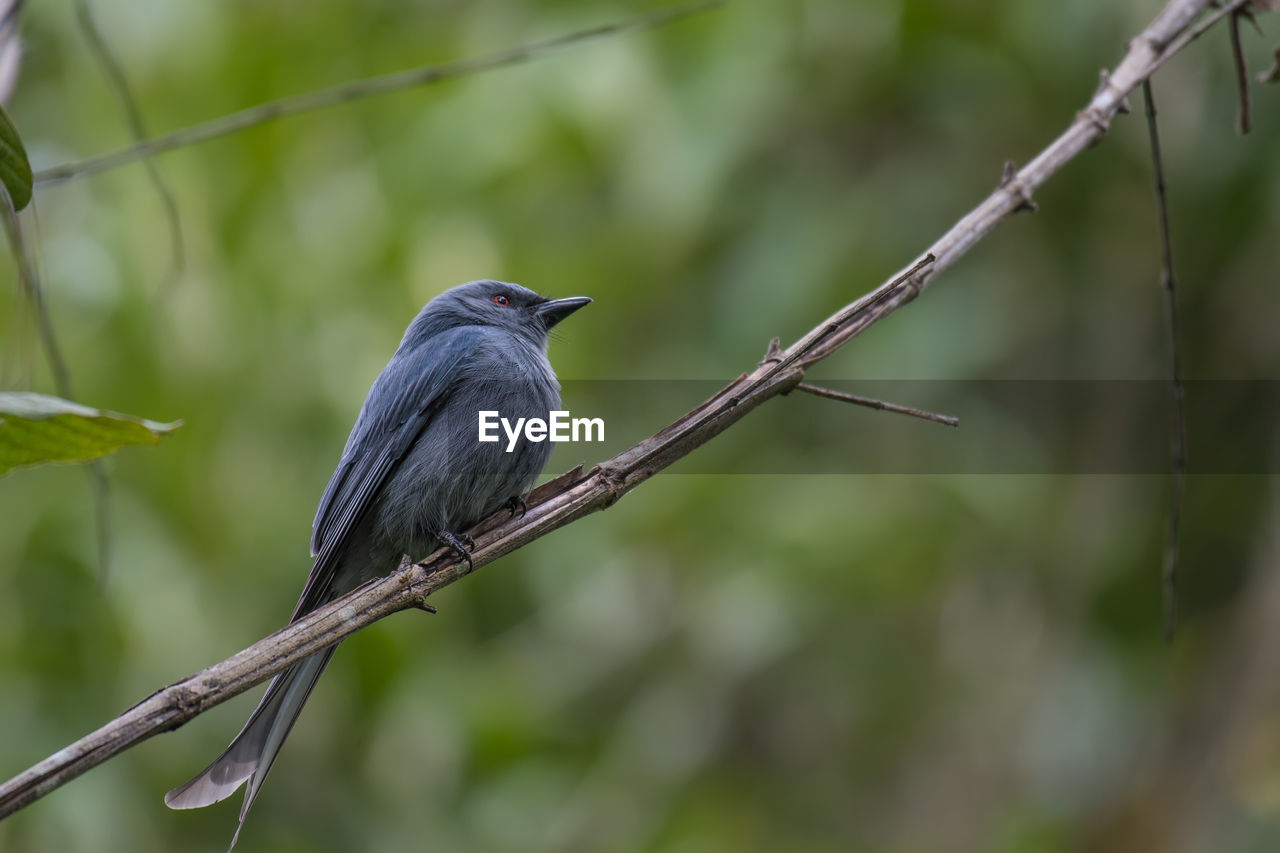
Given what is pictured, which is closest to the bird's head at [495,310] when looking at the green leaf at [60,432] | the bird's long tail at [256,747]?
the bird's long tail at [256,747]

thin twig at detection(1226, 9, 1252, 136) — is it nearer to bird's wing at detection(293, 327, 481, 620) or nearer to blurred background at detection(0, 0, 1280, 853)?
bird's wing at detection(293, 327, 481, 620)

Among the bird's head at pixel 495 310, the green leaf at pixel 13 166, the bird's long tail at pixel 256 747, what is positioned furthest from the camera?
the bird's head at pixel 495 310

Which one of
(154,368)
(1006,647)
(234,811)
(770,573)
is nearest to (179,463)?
(154,368)

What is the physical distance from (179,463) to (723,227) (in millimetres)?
2793

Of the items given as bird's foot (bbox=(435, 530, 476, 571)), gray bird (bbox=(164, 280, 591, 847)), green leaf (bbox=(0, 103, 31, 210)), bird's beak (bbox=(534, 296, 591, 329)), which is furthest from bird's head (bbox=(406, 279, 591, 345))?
green leaf (bbox=(0, 103, 31, 210))

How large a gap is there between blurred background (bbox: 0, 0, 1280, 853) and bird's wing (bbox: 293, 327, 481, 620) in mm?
1691

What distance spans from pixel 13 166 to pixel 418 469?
1.20 meters

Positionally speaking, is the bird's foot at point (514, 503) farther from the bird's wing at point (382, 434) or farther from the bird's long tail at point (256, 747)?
the bird's long tail at point (256, 747)

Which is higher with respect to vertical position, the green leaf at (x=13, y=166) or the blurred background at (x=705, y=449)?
the green leaf at (x=13, y=166)

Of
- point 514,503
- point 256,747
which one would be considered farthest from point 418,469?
point 256,747

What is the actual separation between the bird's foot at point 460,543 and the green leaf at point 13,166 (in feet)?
2.99

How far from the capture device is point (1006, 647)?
5.15 meters

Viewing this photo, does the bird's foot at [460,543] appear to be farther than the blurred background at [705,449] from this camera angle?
No

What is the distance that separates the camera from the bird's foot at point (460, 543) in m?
1.89
